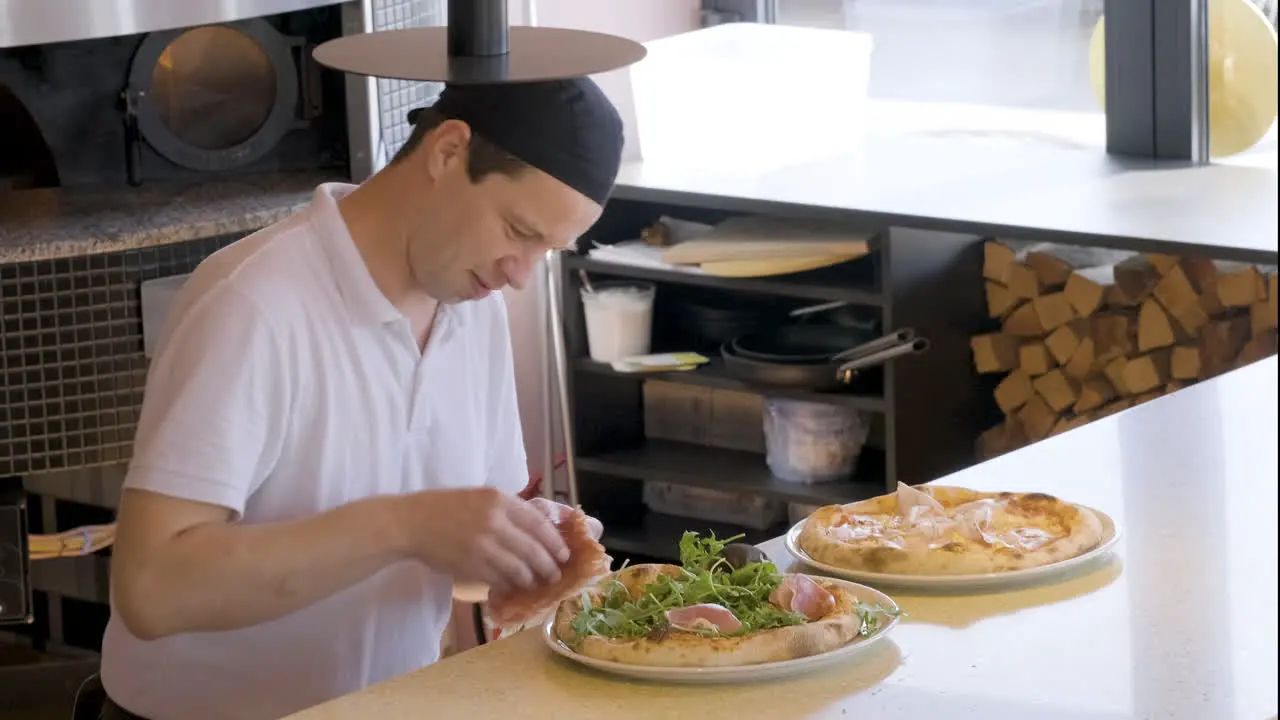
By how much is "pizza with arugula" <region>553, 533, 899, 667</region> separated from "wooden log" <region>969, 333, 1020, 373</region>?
70.6 inches

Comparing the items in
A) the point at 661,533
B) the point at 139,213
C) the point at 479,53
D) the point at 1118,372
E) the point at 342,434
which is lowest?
the point at 661,533

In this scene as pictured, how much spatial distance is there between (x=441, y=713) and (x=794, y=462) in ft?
6.80

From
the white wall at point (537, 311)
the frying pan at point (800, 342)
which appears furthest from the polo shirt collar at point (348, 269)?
the white wall at point (537, 311)

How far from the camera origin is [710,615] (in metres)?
1.58

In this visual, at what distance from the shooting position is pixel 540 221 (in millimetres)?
1851

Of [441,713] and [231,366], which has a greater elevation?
[231,366]

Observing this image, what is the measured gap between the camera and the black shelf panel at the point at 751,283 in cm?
334

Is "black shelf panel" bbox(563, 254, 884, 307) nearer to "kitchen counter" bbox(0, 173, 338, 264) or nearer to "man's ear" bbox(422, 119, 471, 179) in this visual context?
"kitchen counter" bbox(0, 173, 338, 264)

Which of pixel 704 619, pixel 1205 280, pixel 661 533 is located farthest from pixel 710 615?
pixel 661 533

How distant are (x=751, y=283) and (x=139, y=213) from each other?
110cm

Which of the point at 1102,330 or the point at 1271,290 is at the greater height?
the point at 1271,290

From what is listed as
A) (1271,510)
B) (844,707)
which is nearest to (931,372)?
(1271,510)

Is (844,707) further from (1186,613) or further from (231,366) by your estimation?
(231,366)

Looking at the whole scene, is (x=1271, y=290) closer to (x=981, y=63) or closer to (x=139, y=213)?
(x=981, y=63)
